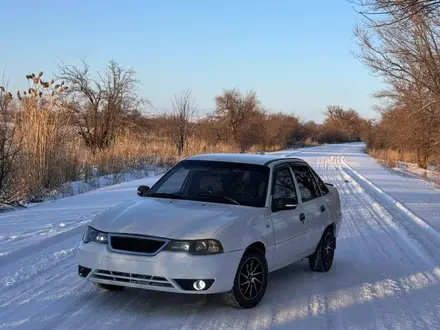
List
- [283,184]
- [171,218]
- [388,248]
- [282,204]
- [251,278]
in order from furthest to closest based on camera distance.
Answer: [388,248] < [283,184] < [282,204] < [251,278] < [171,218]

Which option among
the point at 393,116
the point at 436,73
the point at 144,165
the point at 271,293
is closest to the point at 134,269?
the point at 271,293

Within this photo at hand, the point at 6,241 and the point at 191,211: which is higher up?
the point at 191,211

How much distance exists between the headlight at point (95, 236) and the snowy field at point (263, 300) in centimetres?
66

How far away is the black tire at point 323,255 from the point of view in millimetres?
7348

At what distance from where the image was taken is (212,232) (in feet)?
17.3

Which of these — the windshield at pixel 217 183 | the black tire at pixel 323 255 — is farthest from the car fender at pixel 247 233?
the black tire at pixel 323 255

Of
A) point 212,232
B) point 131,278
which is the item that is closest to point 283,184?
point 212,232

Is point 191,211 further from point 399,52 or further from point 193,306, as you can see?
point 399,52

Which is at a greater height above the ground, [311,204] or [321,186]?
[321,186]

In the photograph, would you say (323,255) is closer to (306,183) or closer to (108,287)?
(306,183)

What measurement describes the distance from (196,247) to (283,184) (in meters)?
2.03

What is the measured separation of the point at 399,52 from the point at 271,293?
52.0 ft

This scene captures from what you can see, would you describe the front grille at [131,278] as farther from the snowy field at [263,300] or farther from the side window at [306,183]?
the side window at [306,183]

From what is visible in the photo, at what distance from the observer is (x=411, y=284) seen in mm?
6832
